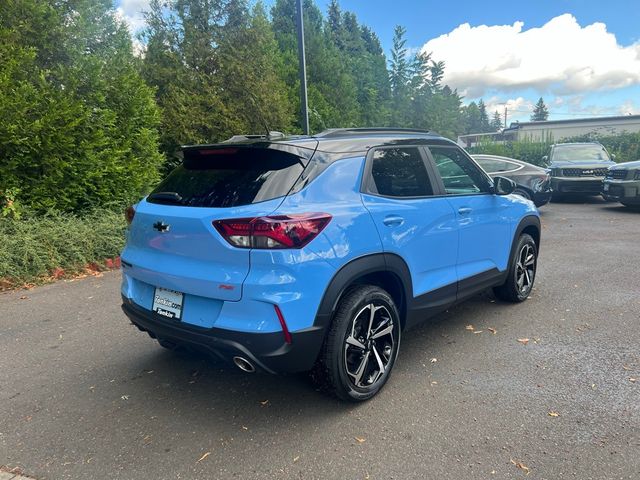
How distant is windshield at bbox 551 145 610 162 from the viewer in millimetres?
13947

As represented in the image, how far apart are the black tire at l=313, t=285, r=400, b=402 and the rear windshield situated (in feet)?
2.73

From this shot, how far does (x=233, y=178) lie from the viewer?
2867mm

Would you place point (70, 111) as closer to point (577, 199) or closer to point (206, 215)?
point (206, 215)

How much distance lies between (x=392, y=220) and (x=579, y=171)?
12235mm

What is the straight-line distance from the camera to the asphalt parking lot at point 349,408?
248 cm

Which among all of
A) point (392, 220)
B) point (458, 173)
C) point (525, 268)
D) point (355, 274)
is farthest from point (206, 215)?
point (525, 268)

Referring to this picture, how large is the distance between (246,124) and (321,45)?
8.09 m

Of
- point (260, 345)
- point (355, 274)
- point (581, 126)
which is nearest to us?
point (260, 345)

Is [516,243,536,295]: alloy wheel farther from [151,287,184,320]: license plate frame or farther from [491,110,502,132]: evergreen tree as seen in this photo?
[491,110,502,132]: evergreen tree

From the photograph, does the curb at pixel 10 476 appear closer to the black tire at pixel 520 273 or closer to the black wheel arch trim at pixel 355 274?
the black wheel arch trim at pixel 355 274

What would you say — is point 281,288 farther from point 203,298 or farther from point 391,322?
point 391,322

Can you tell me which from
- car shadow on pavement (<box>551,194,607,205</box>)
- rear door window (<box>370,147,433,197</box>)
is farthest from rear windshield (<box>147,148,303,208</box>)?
car shadow on pavement (<box>551,194,607,205</box>)

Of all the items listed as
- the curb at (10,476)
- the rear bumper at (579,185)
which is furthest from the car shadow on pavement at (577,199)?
the curb at (10,476)

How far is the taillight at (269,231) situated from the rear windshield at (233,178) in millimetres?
156
